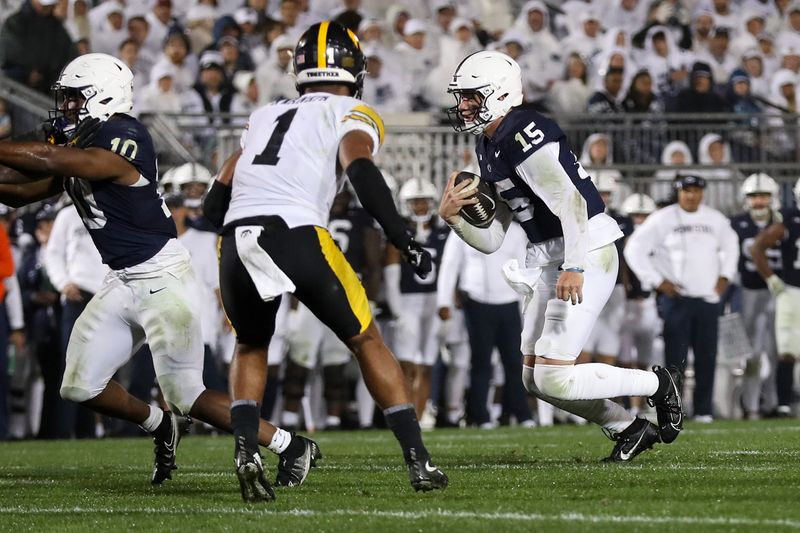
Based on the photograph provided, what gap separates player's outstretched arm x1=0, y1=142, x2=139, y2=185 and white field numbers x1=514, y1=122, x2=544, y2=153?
176 cm

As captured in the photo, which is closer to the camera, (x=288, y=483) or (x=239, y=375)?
(x=239, y=375)

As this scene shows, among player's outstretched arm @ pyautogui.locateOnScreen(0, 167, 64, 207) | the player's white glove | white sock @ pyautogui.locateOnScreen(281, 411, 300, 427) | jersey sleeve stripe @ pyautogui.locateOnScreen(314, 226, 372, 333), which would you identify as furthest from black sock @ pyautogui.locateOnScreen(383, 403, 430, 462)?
the player's white glove

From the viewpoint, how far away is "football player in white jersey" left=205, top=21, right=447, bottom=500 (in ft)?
18.3

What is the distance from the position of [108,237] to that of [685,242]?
23.1ft

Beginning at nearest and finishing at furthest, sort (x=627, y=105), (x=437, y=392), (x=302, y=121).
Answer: (x=302, y=121) → (x=437, y=392) → (x=627, y=105)

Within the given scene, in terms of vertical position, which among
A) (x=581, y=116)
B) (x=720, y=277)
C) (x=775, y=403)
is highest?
(x=581, y=116)

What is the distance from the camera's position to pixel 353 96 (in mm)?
6051

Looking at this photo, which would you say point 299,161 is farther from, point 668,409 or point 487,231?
point 668,409

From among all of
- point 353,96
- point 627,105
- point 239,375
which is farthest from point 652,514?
point 627,105

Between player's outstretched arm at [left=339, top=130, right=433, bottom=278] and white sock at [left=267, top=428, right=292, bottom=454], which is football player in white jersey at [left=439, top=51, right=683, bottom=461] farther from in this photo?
white sock at [left=267, top=428, right=292, bottom=454]

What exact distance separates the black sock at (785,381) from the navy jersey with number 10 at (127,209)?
7880mm

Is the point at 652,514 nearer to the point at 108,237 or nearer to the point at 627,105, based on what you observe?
the point at 108,237

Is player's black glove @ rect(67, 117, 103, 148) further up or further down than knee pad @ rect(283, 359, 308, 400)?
further up

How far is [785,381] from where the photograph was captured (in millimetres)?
13211
